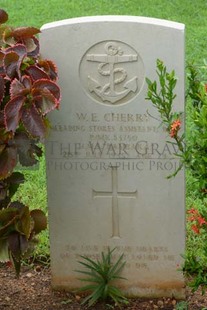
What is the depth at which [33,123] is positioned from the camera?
358cm

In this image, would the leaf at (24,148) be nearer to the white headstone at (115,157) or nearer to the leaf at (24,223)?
the leaf at (24,223)

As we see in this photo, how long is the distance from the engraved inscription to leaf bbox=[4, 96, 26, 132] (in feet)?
2.13

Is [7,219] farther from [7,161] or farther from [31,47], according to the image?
[31,47]

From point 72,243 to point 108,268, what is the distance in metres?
0.25

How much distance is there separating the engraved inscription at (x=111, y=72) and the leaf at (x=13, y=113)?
650mm

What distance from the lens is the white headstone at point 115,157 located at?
403 centimetres

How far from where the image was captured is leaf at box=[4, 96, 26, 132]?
11.6 feet

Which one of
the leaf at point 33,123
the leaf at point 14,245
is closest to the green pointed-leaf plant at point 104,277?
the leaf at point 14,245

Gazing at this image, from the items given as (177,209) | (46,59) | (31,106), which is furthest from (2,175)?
(177,209)

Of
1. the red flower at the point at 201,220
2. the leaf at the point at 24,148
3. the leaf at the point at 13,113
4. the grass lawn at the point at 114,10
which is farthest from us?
the grass lawn at the point at 114,10

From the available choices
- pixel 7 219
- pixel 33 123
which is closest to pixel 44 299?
pixel 7 219

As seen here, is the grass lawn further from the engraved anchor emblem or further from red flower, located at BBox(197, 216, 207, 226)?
red flower, located at BBox(197, 216, 207, 226)

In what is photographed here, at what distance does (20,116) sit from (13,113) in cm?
4

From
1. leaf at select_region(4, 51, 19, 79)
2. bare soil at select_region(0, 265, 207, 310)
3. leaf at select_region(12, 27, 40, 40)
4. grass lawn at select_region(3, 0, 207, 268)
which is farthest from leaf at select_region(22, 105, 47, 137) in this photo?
grass lawn at select_region(3, 0, 207, 268)
